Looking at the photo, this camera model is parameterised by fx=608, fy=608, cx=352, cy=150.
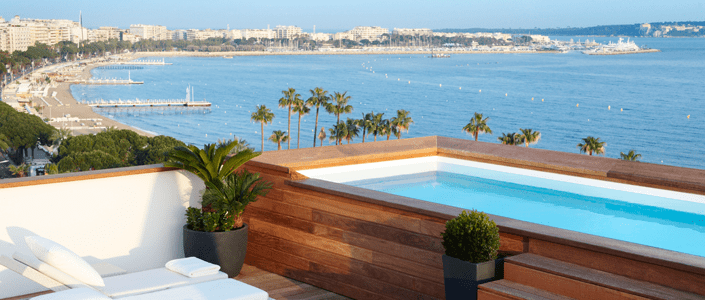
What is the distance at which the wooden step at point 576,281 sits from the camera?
282 centimetres

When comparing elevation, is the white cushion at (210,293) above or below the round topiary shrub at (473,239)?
below

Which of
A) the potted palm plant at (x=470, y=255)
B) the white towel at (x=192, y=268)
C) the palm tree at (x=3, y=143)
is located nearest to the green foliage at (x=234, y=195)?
the white towel at (x=192, y=268)

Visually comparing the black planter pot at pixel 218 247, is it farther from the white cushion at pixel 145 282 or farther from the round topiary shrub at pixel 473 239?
the round topiary shrub at pixel 473 239

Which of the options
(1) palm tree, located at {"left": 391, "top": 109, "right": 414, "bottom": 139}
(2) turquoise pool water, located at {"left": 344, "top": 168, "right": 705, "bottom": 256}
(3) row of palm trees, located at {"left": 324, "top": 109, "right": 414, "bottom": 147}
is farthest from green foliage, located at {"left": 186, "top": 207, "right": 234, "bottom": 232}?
(3) row of palm trees, located at {"left": 324, "top": 109, "right": 414, "bottom": 147}

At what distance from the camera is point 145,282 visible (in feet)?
12.4

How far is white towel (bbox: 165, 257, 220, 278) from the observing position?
12.8 feet

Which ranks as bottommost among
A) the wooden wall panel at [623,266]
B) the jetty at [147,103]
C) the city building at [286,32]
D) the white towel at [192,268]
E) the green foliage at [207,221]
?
the jetty at [147,103]

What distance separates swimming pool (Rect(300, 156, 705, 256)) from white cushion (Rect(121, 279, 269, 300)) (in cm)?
245

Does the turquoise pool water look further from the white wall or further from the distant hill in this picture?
the distant hill

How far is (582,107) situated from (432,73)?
4235 cm

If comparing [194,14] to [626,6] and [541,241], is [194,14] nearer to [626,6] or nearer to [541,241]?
[626,6]

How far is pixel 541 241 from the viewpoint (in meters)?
3.38

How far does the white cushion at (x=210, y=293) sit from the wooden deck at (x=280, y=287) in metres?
0.90

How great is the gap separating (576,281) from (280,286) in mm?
2471
